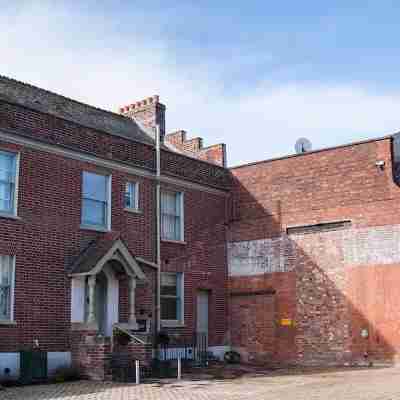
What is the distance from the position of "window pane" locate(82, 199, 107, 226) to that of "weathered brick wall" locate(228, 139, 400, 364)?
6089 millimetres

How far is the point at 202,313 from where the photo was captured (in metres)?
23.6

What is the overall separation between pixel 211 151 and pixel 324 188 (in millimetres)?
6925

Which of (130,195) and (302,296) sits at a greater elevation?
(130,195)

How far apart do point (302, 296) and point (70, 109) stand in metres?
10.6

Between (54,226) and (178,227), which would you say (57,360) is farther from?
(178,227)

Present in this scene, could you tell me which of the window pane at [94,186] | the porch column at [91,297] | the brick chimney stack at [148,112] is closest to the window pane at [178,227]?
the window pane at [94,186]

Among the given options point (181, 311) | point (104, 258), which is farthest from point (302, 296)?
point (104, 258)

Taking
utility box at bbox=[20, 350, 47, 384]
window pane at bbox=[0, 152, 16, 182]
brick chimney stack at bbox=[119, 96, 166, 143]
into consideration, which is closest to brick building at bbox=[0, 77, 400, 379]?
window pane at bbox=[0, 152, 16, 182]

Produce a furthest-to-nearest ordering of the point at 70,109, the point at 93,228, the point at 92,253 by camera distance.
Answer: 1. the point at 70,109
2. the point at 93,228
3. the point at 92,253

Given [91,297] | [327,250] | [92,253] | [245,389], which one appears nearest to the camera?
[245,389]

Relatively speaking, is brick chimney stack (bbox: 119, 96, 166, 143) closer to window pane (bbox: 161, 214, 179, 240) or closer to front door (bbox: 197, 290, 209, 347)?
window pane (bbox: 161, 214, 179, 240)

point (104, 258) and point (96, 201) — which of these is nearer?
point (104, 258)

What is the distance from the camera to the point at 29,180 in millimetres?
18234

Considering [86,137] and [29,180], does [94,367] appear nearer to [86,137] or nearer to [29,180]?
[29,180]
